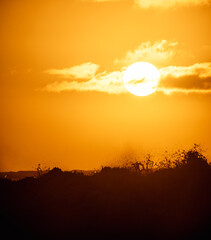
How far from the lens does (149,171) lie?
54188 mm

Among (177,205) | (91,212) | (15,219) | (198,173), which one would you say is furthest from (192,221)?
(15,219)

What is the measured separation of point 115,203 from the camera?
48406 millimetres

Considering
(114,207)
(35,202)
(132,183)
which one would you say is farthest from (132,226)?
(35,202)

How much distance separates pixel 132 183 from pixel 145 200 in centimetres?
340

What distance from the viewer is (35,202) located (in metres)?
50.7

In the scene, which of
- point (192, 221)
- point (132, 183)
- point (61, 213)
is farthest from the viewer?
point (132, 183)

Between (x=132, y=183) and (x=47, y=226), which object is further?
(x=132, y=183)

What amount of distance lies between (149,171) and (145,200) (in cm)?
627

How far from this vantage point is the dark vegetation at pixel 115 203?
4525 centimetres

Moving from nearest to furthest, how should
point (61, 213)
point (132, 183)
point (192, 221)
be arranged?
1. point (192, 221)
2. point (61, 213)
3. point (132, 183)

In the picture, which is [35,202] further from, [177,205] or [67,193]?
[177,205]

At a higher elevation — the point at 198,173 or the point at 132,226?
the point at 198,173

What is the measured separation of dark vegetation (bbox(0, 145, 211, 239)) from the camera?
1781 inches

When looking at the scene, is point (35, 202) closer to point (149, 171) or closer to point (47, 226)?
point (47, 226)
